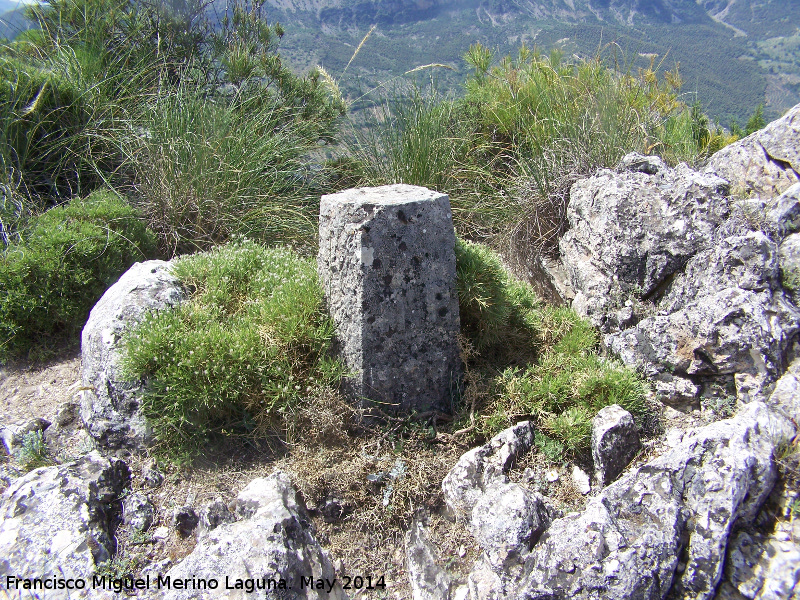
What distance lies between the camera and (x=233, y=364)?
3.08 metres

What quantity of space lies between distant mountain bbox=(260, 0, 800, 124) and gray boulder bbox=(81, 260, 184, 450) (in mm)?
4169

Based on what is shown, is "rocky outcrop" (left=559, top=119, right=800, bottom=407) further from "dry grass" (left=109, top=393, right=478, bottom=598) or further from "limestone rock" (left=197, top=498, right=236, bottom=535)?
"limestone rock" (left=197, top=498, right=236, bottom=535)

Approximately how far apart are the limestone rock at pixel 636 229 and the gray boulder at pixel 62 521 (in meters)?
3.52

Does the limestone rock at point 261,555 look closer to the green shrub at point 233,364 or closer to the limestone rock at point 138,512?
the limestone rock at point 138,512

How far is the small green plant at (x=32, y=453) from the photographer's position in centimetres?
312

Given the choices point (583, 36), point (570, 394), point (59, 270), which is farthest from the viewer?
point (583, 36)

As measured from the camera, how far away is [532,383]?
3.39m

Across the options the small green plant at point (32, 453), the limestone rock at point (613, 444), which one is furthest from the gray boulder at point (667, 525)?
the small green plant at point (32, 453)

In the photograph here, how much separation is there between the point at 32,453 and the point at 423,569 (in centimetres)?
252

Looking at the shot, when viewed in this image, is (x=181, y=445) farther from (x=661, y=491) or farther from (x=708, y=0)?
(x=708, y=0)

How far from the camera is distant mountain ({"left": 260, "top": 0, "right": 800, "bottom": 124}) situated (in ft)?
24.7

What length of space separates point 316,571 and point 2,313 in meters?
3.41

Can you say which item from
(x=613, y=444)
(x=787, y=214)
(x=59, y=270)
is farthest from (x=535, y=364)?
(x=59, y=270)

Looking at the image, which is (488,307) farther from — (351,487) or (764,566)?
(764,566)
